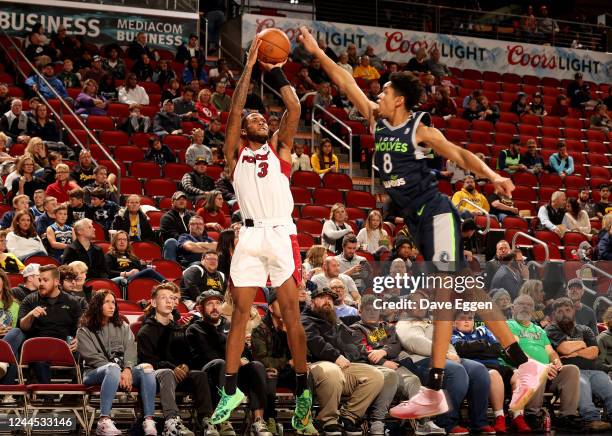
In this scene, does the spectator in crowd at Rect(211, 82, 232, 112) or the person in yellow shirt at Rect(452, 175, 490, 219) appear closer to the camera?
the person in yellow shirt at Rect(452, 175, 490, 219)

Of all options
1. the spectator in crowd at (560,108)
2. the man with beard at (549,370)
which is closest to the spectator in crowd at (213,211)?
the man with beard at (549,370)

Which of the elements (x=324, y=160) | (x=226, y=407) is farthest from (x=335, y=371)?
(x=324, y=160)

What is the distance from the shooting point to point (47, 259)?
10.2 metres

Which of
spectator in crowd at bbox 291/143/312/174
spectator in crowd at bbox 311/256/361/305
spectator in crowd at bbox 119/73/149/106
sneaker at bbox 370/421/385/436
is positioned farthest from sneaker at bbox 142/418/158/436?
spectator in crowd at bbox 119/73/149/106

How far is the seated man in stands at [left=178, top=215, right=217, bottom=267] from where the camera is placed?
11.4 m

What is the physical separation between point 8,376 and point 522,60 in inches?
652

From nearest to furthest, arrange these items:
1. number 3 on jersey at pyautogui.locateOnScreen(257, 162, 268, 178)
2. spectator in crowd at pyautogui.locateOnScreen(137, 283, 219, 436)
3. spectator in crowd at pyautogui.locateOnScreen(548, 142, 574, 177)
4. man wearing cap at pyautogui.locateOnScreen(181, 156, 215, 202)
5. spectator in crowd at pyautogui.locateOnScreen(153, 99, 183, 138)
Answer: number 3 on jersey at pyautogui.locateOnScreen(257, 162, 268, 178), spectator in crowd at pyautogui.locateOnScreen(137, 283, 219, 436), man wearing cap at pyautogui.locateOnScreen(181, 156, 215, 202), spectator in crowd at pyautogui.locateOnScreen(153, 99, 183, 138), spectator in crowd at pyautogui.locateOnScreen(548, 142, 574, 177)

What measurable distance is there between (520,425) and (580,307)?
1.84 meters

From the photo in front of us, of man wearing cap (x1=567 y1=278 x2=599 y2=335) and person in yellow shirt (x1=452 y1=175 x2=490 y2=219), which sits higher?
person in yellow shirt (x1=452 y1=175 x2=490 y2=219)

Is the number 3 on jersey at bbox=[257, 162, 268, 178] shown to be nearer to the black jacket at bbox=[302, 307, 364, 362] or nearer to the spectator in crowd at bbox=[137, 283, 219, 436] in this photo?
the spectator in crowd at bbox=[137, 283, 219, 436]

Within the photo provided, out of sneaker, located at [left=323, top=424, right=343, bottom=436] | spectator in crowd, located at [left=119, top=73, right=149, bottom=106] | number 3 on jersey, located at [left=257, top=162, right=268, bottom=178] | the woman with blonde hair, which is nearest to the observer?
number 3 on jersey, located at [left=257, top=162, right=268, bottom=178]

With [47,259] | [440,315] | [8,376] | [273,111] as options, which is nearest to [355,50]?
[273,111]

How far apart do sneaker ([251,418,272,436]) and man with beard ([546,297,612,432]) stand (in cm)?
330

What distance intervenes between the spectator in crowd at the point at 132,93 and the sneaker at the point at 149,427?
8.55 m
